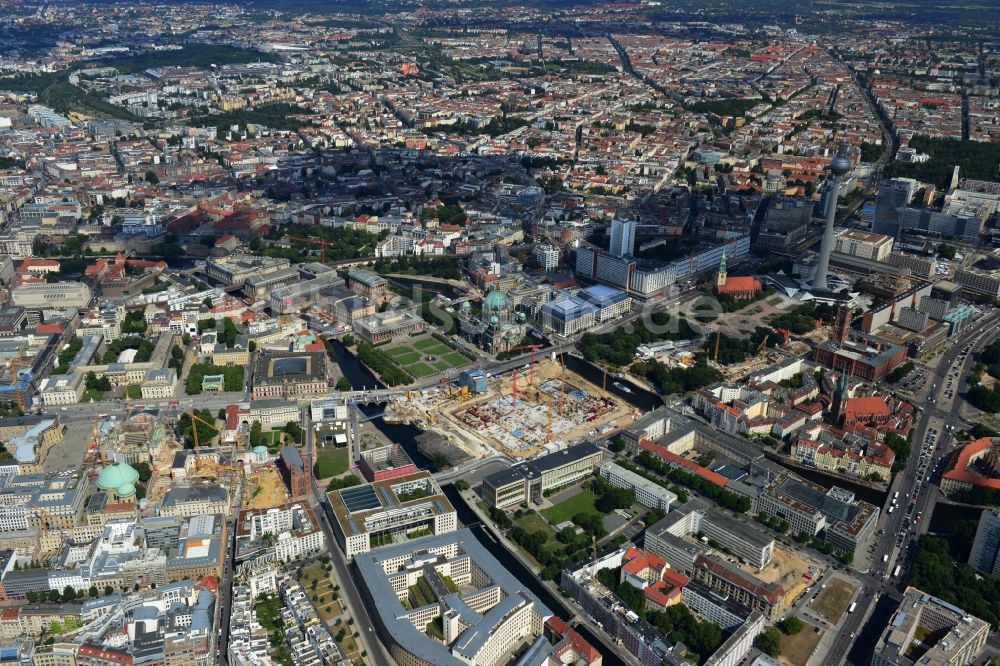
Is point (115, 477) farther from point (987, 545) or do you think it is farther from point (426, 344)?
point (987, 545)

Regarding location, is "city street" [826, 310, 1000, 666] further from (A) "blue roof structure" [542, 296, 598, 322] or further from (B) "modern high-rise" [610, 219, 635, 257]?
(B) "modern high-rise" [610, 219, 635, 257]

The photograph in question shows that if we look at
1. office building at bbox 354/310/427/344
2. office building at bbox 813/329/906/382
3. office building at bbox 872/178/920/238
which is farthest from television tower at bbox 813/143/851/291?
office building at bbox 354/310/427/344

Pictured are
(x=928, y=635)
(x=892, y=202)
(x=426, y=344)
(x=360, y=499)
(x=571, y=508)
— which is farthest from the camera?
(x=892, y=202)

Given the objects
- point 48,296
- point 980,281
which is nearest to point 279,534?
point 48,296

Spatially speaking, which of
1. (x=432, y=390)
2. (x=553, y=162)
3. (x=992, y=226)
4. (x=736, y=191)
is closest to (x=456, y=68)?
(x=553, y=162)

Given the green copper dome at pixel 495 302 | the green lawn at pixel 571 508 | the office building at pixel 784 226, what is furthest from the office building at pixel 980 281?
the green lawn at pixel 571 508

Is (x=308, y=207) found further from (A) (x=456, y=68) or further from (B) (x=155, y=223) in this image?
(A) (x=456, y=68)
